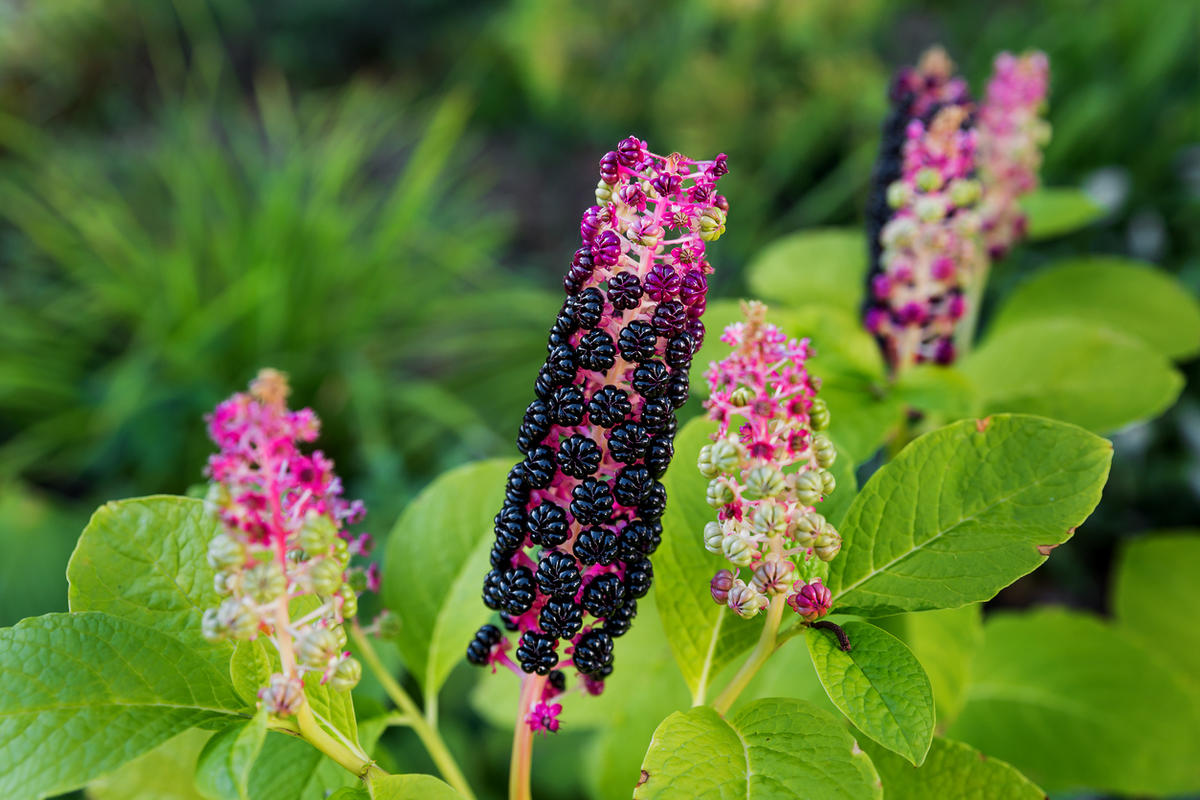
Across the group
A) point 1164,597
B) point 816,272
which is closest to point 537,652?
point 816,272

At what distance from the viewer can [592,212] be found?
1.70ft

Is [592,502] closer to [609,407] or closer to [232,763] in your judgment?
[609,407]

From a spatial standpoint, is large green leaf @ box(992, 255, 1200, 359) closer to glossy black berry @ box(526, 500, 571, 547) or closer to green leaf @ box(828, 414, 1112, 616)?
green leaf @ box(828, 414, 1112, 616)

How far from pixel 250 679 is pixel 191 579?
0.32 ft

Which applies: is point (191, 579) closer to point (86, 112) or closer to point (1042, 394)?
point (1042, 394)

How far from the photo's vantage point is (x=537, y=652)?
0.56 metres

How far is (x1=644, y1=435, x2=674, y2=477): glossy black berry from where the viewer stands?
52cm

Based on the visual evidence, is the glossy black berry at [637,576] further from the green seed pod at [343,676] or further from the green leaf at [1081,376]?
the green leaf at [1081,376]

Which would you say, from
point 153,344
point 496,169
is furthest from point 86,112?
point 153,344

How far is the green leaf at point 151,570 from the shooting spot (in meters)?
0.56

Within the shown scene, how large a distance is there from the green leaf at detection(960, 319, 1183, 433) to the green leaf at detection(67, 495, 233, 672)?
0.80 metres

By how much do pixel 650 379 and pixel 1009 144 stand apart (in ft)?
2.83

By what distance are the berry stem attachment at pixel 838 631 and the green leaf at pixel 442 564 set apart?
30 centimetres

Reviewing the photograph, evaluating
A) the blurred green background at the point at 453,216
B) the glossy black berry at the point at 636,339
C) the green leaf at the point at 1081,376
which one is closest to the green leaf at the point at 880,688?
the glossy black berry at the point at 636,339
